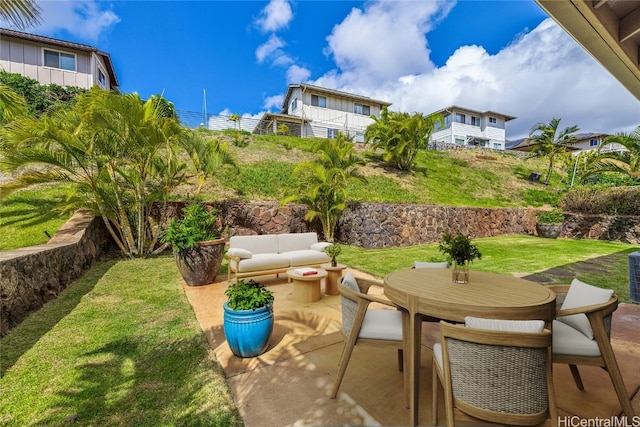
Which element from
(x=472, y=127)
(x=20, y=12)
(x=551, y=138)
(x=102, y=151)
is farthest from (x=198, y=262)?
(x=472, y=127)

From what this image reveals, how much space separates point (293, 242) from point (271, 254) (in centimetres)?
67

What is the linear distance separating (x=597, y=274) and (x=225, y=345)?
24.8ft

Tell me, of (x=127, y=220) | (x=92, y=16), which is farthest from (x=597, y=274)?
(x=92, y=16)

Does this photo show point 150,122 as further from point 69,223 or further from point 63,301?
point 63,301

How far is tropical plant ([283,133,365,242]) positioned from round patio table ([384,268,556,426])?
22.6ft

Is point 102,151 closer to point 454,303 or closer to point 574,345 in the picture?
point 454,303

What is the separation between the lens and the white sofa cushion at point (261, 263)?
5242mm

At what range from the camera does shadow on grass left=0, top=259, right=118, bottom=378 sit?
2959mm

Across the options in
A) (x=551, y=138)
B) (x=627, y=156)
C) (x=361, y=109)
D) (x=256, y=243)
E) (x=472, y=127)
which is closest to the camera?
(x=256, y=243)

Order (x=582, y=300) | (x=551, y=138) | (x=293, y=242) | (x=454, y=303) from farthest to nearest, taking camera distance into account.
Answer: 1. (x=551, y=138)
2. (x=293, y=242)
3. (x=582, y=300)
4. (x=454, y=303)

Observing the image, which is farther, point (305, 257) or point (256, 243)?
point (256, 243)

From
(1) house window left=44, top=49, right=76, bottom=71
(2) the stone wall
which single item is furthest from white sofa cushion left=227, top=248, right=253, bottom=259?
(1) house window left=44, top=49, right=76, bottom=71

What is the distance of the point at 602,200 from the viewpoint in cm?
1253

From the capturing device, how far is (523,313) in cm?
193
